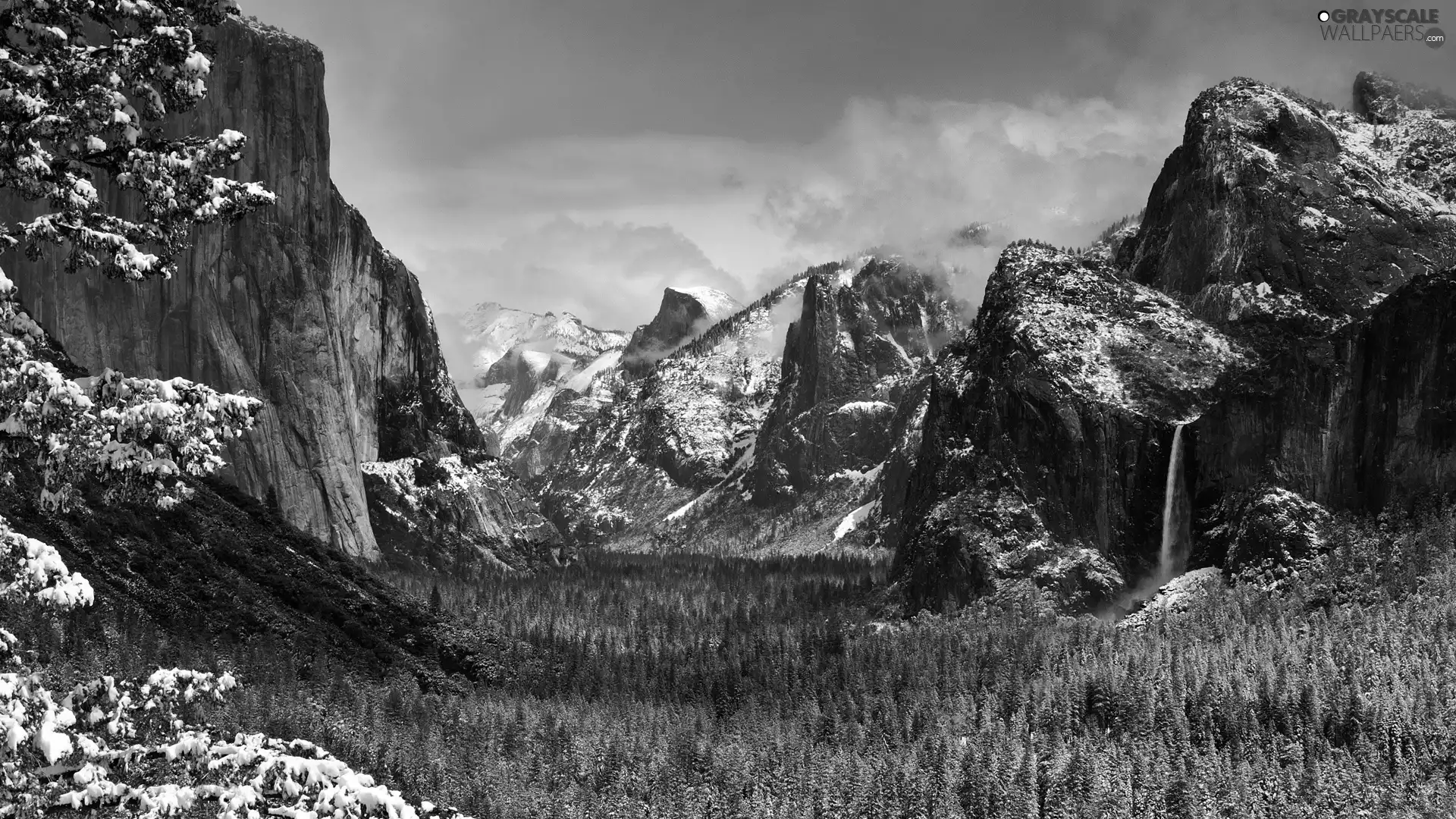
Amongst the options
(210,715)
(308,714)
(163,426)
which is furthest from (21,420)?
(308,714)

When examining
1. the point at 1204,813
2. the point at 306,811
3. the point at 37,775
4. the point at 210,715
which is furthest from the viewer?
the point at 1204,813

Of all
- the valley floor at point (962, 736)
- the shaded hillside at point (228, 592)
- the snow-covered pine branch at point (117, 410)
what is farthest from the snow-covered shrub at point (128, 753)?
the shaded hillside at point (228, 592)

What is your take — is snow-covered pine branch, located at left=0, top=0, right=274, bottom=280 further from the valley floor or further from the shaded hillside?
the shaded hillside

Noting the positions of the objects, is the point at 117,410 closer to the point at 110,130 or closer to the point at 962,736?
the point at 110,130

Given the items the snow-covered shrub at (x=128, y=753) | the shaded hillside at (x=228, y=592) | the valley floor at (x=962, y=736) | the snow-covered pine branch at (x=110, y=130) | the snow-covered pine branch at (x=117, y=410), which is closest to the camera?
the snow-covered shrub at (x=128, y=753)

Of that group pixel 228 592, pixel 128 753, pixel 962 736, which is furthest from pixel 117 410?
pixel 228 592

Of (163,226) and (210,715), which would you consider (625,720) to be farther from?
(163,226)

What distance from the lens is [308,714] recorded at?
141 m

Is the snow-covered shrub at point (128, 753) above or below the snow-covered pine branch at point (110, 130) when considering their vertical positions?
below

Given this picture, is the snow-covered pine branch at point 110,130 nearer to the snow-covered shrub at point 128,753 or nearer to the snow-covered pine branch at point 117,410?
the snow-covered pine branch at point 117,410

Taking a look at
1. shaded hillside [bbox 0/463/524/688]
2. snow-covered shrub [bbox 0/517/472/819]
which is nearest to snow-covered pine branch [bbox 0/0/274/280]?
snow-covered shrub [bbox 0/517/472/819]

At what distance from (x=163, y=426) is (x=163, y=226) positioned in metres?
4.12

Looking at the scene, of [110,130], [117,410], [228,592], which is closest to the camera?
[117,410]

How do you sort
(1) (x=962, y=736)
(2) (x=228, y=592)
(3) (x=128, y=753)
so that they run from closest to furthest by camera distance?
1. (3) (x=128, y=753)
2. (1) (x=962, y=736)
3. (2) (x=228, y=592)
